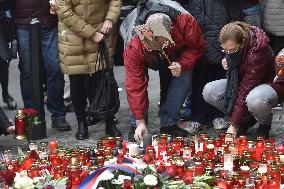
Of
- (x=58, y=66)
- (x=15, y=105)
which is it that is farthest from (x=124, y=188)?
(x=15, y=105)

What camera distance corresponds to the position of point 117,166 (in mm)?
4188

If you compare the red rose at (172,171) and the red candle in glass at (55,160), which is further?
the red candle in glass at (55,160)

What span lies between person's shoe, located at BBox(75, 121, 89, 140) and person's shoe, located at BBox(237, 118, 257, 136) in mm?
1380

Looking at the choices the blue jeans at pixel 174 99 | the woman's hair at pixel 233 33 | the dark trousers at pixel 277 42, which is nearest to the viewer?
the woman's hair at pixel 233 33

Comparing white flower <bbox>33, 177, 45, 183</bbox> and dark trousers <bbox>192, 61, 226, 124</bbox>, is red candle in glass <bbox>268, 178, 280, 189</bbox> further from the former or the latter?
dark trousers <bbox>192, 61, 226, 124</bbox>

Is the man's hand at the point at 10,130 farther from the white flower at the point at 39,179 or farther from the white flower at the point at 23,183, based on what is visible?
the white flower at the point at 23,183

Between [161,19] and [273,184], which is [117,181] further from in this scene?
[161,19]

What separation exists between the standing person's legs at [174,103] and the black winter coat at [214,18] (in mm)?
321

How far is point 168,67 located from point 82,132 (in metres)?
1.02

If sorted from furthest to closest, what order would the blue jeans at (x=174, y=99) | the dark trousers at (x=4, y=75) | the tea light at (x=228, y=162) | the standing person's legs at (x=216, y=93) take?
the dark trousers at (x=4, y=75), the blue jeans at (x=174, y=99), the standing person's legs at (x=216, y=93), the tea light at (x=228, y=162)

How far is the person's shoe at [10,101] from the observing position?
8125 millimetres

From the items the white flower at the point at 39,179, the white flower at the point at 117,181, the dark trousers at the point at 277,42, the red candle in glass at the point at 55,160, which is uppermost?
the dark trousers at the point at 277,42

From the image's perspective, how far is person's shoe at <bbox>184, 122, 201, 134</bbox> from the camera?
267 inches

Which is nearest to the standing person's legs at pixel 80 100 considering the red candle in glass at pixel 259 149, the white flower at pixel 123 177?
the red candle in glass at pixel 259 149
